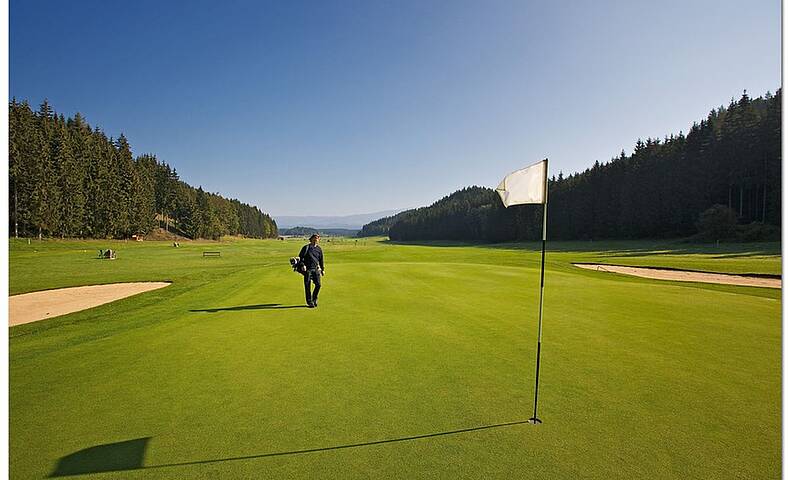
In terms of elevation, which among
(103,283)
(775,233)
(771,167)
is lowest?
(103,283)

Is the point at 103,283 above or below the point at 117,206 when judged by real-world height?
below

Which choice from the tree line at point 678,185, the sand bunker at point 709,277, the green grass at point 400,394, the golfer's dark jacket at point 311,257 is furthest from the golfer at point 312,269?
the tree line at point 678,185

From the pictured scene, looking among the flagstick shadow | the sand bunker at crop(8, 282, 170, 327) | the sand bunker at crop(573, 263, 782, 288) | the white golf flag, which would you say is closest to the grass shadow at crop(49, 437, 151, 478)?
the flagstick shadow

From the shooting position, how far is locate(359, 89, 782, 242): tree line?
55.4 metres

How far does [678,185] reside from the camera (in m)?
64.5

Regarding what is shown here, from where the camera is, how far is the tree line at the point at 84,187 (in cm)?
4869

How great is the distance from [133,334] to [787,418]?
9114 mm

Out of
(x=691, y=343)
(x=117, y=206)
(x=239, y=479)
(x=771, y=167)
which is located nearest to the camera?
(x=239, y=479)

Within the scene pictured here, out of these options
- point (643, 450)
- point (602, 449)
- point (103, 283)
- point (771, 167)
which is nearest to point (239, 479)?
point (602, 449)

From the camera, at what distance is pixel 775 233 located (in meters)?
44.9

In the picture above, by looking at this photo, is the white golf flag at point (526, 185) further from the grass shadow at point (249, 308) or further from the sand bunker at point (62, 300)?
the sand bunker at point (62, 300)

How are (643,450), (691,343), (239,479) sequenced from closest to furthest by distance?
(239,479), (643,450), (691,343)

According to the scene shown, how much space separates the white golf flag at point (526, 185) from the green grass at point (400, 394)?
2.21 metres

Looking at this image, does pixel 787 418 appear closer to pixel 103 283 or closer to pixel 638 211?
pixel 103 283
